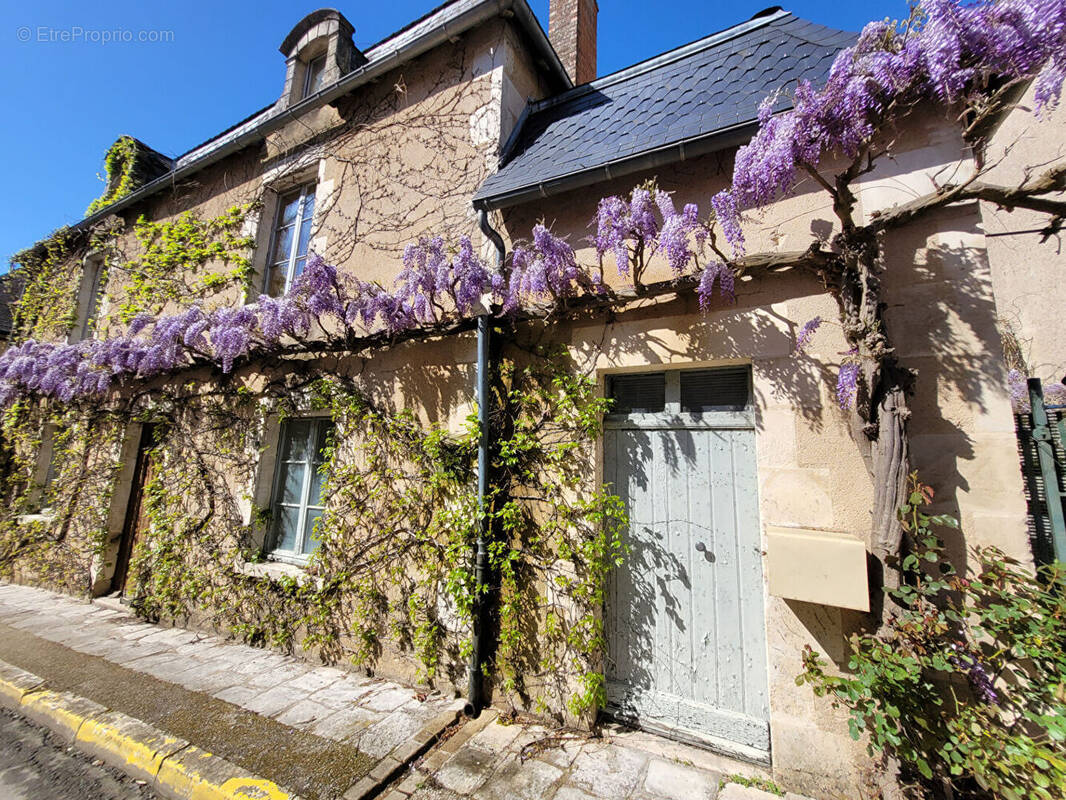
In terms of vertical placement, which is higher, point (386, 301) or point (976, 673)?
point (386, 301)

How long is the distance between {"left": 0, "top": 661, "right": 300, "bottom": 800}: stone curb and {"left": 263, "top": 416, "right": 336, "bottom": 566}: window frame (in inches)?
59.5

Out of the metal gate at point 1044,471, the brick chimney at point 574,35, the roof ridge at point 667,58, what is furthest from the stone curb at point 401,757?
the brick chimney at point 574,35

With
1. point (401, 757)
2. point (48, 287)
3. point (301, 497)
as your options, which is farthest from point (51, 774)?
point (48, 287)

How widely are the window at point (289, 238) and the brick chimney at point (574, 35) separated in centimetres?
370

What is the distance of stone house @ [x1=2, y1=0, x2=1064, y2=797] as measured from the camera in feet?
7.48

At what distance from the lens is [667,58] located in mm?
3941

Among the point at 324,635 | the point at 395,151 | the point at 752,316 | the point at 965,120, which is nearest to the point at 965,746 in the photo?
the point at 752,316

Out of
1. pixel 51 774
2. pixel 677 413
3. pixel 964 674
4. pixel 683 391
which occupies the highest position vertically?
pixel 683 391

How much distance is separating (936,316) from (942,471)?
80 cm

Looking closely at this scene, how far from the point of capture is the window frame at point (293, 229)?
5.10 m

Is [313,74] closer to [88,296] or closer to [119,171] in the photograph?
[119,171]

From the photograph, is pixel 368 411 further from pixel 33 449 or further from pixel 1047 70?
pixel 33 449

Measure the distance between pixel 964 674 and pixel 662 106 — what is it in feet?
12.8

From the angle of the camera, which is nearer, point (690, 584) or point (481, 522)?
point (690, 584)
